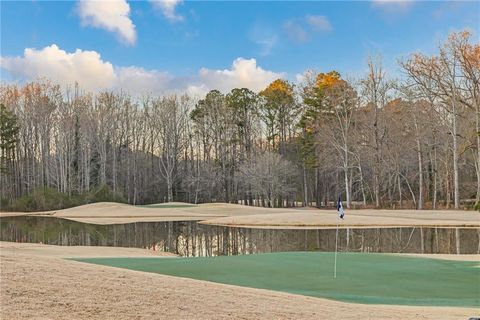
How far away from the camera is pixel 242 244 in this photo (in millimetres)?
26109

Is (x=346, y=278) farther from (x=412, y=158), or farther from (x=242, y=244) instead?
(x=412, y=158)

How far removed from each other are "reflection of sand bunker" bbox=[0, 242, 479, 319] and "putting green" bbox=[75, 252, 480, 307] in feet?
5.60

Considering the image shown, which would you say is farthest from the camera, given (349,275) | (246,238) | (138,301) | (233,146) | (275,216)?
(233,146)

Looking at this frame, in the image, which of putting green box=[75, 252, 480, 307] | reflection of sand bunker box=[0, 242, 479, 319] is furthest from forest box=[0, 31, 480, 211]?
reflection of sand bunker box=[0, 242, 479, 319]

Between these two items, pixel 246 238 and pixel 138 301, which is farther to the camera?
pixel 246 238

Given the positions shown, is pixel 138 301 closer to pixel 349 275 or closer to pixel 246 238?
pixel 349 275

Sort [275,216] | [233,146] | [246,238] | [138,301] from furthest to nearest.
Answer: [233,146] → [275,216] → [246,238] → [138,301]

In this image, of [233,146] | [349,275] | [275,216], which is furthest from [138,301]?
[233,146]

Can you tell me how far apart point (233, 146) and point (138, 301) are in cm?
6308

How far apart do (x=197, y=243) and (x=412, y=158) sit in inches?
1581

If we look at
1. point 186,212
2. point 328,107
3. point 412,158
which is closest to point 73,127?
point 186,212

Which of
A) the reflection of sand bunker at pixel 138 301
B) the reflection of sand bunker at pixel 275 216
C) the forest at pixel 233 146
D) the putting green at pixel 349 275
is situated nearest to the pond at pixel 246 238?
the reflection of sand bunker at pixel 275 216

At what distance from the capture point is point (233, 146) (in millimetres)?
70625

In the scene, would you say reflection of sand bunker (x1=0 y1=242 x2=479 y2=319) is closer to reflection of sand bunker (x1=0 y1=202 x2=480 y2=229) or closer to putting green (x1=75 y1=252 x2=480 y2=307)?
putting green (x1=75 y1=252 x2=480 y2=307)
